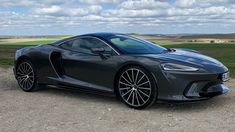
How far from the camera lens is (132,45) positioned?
688 centimetres

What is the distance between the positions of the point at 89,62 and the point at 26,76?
6.33 feet

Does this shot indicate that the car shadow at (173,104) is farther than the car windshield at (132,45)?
No

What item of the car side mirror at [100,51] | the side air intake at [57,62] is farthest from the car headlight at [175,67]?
the side air intake at [57,62]

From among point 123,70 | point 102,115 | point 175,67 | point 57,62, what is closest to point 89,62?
point 123,70

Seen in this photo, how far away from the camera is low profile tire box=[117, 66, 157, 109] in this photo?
593 cm

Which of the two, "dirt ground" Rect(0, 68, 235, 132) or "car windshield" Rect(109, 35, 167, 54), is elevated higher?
"car windshield" Rect(109, 35, 167, 54)

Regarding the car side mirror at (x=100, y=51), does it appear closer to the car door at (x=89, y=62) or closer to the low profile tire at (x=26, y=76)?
the car door at (x=89, y=62)

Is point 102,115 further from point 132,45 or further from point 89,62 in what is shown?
point 132,45

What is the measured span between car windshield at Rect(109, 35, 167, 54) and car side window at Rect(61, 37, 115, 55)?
20 centimetres

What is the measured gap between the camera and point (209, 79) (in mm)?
5863

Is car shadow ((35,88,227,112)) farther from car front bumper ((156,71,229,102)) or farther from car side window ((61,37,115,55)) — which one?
car side window ((61,37,115,55))

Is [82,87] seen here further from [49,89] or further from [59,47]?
[49,89]

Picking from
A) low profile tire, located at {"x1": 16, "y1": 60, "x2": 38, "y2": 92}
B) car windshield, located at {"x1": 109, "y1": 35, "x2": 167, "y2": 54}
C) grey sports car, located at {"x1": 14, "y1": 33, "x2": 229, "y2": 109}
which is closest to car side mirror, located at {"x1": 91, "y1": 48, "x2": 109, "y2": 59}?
grey sports car, located at {"x1": 14, "y1": 33, "x2": 229, "y2": 109}

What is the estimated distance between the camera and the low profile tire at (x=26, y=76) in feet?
25.7
